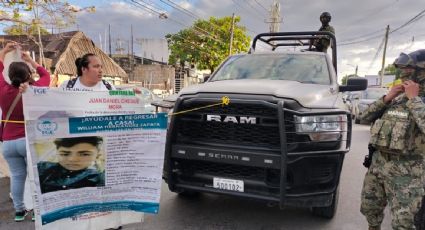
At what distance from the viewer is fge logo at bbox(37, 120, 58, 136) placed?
248cm

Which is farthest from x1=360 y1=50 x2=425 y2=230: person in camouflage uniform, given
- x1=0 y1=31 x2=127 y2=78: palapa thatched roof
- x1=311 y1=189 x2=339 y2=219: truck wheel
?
x1=0 y1=31 x2=127 y2=78: palapa thatched roof

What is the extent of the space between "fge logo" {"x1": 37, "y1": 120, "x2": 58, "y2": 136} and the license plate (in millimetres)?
1584

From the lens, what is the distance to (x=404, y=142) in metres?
2.72

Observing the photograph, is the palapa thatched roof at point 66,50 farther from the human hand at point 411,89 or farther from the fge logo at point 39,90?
the human hand at point 411,89

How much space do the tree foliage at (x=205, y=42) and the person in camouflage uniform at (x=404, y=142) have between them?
31878 mm

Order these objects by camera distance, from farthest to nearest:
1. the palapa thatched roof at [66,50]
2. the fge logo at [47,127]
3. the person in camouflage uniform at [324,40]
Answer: the palapa thatched roof at [66,50], the person in camouflage uniform at [324,40], the fge logo at [47,127]

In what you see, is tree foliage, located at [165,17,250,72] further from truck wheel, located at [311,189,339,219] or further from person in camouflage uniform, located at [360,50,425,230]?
person in camouflage uniform, located at [360,50,425,230]

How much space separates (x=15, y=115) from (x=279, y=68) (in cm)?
316

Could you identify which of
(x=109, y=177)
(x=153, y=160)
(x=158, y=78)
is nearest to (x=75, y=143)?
(x=109, y=177)

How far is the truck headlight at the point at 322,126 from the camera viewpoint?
315cm

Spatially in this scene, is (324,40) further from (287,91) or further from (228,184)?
(228,184)

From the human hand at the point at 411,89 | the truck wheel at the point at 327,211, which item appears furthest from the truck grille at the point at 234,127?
the truck wheel at the point at 327,211

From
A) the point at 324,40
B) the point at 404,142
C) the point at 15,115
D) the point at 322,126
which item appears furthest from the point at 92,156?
the point at 324,40

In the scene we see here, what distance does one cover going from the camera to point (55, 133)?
8.34 ft
